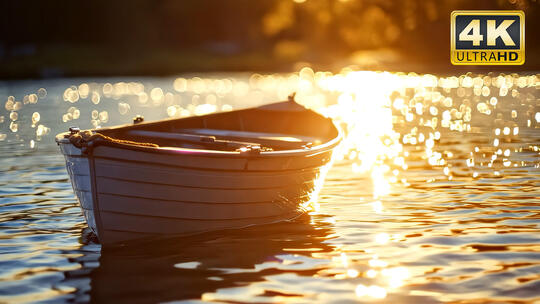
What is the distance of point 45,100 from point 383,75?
71.0 metres

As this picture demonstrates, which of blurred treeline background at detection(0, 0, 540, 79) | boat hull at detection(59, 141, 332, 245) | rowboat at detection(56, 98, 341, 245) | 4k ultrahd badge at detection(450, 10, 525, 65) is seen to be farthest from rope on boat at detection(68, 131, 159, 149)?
blurred treeline background at detection(0, 0, 540, 79)

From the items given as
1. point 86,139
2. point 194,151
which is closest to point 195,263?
point 194,151

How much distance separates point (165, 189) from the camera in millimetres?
11492

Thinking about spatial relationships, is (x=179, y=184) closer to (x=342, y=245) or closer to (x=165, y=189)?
(x=165, y=189)

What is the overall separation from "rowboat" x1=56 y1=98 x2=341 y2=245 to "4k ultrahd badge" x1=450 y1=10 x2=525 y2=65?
74.7 feet

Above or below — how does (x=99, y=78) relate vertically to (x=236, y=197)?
above

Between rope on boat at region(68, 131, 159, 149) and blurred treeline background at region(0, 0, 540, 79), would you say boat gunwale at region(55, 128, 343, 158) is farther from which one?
→ blurred treeline background at region(0, 0, 540, 79)

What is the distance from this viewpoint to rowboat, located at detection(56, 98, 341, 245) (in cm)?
1120

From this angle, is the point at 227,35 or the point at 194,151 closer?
the point at 194,151

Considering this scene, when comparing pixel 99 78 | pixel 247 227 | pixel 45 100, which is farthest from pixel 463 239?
pixel 99 78

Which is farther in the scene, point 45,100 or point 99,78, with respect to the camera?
point 99,78

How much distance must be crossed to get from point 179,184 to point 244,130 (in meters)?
7.60

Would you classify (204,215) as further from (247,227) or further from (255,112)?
(255,112)

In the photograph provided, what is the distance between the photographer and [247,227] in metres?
13.1
